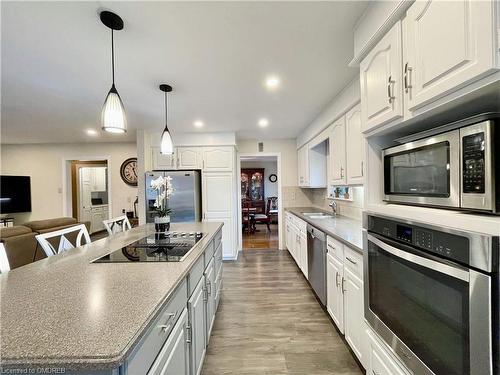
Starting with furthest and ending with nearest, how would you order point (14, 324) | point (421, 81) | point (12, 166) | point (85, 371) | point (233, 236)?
point (12, 166)
point (233, 236)
point (421, 81)
point (14, 324)
point (85, 371)

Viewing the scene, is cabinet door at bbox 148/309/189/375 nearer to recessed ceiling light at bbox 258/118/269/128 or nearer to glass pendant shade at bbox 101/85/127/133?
glass pendant shade at bbox 101/85/127/133

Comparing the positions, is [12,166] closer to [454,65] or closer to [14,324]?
[14,324]

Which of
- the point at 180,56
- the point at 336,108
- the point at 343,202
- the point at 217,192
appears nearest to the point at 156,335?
the point at 180,56

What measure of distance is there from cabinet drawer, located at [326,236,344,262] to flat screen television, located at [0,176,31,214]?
22.1 ft

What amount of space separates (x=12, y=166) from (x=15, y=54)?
5.22 m

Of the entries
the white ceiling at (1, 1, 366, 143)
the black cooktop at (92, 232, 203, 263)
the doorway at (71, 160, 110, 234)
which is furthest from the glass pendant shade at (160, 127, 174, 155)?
the doorway at (71, 160, 110, 234)

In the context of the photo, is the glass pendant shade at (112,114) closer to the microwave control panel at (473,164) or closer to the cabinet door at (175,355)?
the cabinet door at (175,355)

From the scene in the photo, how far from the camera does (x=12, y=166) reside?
5.45 meters

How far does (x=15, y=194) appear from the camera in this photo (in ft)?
17.3

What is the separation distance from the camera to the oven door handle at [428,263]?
0.76m

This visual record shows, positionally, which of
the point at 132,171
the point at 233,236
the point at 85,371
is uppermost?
the point at 132,171

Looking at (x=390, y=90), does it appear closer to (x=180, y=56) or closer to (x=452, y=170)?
(x=452, y=170)

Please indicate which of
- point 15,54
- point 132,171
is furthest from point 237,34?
point 132,171

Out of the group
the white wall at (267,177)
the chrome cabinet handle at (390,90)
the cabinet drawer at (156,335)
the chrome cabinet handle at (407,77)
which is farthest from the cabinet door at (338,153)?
the white wall at (267,177)
